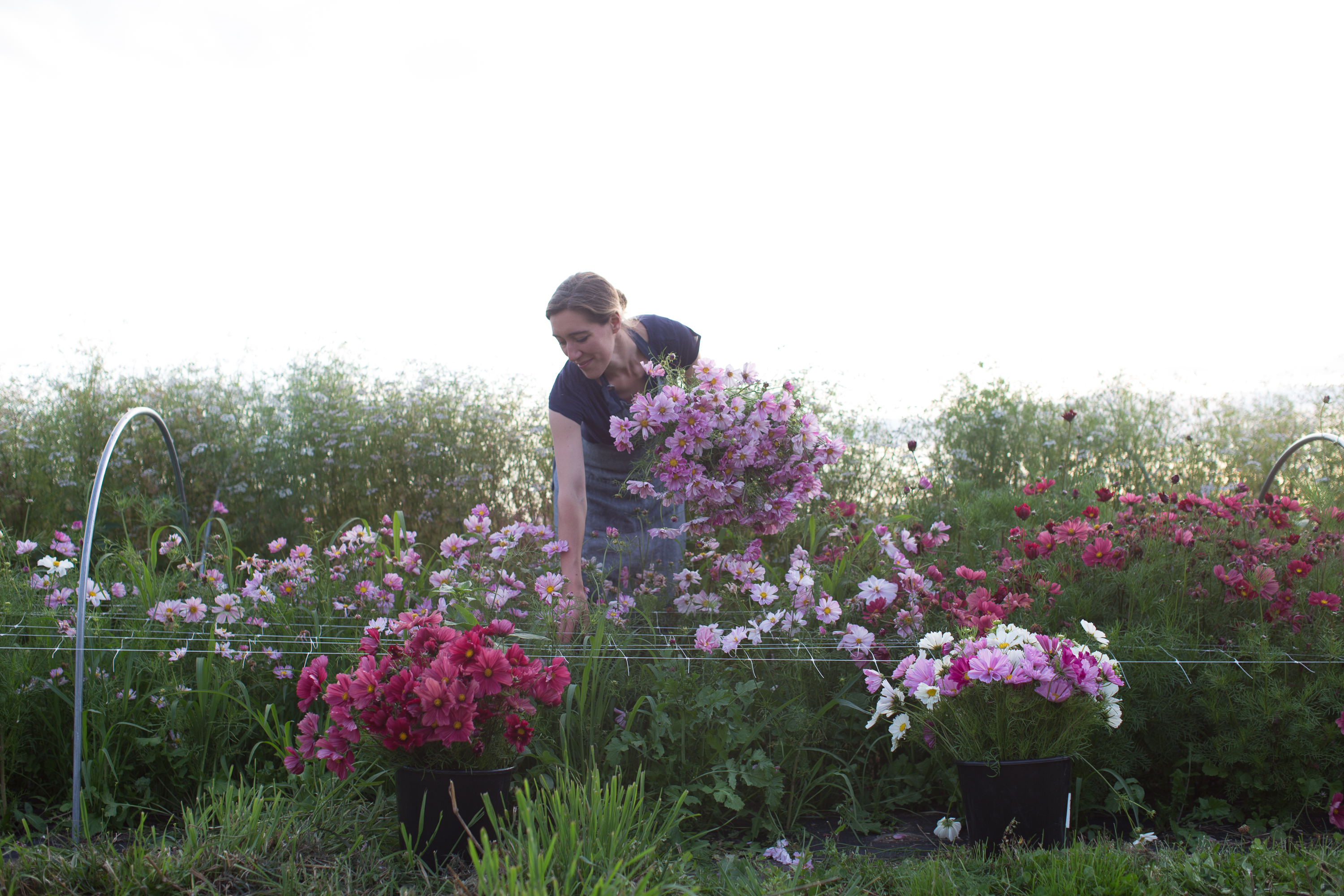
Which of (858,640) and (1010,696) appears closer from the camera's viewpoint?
(1010,696)

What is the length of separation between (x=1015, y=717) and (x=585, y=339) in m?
1.78

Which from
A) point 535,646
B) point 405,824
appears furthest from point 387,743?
point 535,646

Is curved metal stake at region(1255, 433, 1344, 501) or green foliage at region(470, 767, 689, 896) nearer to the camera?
green foliage at region(470, 767, 689, 896)

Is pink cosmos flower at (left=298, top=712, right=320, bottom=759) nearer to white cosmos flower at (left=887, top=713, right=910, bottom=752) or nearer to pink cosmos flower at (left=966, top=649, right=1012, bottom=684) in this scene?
white cosmos flower at (left=887, top=713, right=910, bottom=752)

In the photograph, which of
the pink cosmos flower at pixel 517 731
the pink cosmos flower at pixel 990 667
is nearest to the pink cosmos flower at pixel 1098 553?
the pink cosmos flower at pixel 990 667

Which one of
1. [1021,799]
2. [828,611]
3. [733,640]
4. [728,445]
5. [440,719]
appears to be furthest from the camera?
[728,445]

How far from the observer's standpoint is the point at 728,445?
2537 millimetres

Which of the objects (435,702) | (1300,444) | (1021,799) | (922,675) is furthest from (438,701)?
(1300,444)

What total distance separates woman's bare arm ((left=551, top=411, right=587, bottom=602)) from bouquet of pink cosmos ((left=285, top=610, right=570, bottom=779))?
0.91m

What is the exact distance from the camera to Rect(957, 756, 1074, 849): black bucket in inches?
74.2

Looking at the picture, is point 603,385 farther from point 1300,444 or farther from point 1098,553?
point 1300,444

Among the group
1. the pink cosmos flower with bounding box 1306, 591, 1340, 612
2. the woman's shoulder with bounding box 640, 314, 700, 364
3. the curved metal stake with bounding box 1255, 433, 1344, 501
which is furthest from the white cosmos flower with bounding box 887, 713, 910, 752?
the curved metal stake with bounding box 1255, 433, 1344, 501

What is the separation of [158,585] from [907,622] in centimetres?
268

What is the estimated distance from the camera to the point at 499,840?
1644mm
